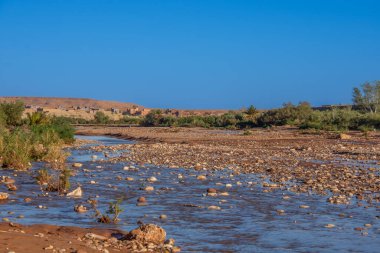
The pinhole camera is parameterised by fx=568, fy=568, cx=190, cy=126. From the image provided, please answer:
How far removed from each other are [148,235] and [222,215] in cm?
224

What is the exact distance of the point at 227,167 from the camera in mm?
15867

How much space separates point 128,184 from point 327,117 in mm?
32643

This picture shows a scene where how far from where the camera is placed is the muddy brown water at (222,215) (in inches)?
273

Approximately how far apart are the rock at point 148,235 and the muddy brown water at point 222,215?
280 millimetres

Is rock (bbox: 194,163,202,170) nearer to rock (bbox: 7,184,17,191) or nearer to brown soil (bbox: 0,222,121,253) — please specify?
rock (bbox: 7,184,17,191)

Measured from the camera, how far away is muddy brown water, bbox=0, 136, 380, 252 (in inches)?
273

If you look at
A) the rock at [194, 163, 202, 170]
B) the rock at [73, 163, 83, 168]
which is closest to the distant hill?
the rock at [73, 163, 83, 168]

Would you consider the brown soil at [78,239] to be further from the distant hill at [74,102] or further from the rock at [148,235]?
the distant hill at [74,102]

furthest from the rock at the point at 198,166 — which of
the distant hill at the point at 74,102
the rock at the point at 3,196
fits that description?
the distant hill at the point at 74,102

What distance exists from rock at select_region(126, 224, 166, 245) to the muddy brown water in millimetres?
280

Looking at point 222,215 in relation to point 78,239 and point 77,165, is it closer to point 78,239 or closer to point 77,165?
point 78,239

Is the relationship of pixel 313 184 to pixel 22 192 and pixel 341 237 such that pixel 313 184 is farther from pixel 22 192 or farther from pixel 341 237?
pixel 22 192

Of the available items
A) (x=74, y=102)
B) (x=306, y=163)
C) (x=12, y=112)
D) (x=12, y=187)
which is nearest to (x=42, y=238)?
(x=12, y=187)

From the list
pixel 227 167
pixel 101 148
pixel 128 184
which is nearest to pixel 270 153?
pixel 227 167
